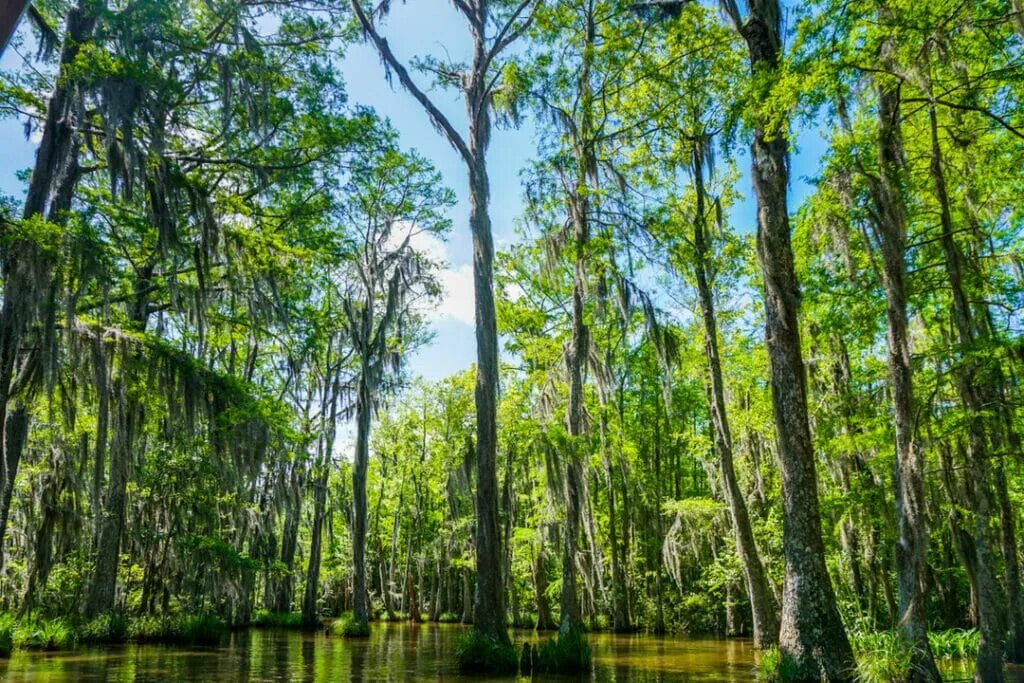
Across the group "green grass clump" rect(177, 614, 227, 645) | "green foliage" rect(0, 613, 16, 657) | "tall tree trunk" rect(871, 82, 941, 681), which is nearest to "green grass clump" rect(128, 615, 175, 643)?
"green grass clump" rect(177, 614, 227, 645)

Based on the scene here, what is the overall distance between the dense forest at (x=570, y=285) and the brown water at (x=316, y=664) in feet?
3.59

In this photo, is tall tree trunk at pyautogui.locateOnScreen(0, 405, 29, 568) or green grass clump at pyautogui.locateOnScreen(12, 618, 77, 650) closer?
tall tree trunk at pyautogui.locateOnScreen(0, 405, 29, 568)

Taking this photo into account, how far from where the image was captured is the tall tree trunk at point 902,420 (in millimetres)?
7418

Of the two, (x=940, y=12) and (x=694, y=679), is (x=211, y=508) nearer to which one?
(x=694, y=679)

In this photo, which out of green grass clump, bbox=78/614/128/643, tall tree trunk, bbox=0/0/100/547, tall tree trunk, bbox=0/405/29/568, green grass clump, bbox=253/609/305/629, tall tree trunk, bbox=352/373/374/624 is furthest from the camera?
green grass clump, bbox=253/609/305/629

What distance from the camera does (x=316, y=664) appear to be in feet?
39.8

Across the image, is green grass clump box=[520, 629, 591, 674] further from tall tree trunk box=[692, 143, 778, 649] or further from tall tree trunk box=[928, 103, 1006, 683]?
tall tree trunk box=[928, 103, 1006, 683]

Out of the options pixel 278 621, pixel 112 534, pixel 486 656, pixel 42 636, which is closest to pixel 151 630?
pixel 112 534

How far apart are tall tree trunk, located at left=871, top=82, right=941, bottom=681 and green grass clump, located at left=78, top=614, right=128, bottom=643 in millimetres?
15599

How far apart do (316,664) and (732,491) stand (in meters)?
8.86

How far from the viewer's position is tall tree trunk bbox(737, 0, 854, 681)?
8.02 m

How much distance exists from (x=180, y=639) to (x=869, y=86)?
1867 centimetres

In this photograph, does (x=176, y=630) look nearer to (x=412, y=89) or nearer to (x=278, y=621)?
(x=278, y=621)

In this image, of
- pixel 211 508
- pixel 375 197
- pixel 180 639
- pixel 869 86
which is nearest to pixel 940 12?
pixel 869 86
